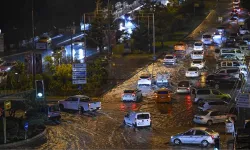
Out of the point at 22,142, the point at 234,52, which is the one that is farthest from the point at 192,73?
the point at 22,142

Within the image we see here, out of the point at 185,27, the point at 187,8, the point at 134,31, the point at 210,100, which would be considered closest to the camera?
the point at 210,100

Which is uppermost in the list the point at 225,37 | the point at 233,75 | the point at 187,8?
the point at 187,8

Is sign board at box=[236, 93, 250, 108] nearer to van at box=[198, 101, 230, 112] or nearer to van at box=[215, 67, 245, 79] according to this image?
van at box=[198, 101, 230, 112]

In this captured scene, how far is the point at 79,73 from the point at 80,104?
4768 millimetres

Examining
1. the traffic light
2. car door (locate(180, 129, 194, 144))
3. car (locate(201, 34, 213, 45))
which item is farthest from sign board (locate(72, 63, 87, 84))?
car (locate(201, 34, 213, 45))

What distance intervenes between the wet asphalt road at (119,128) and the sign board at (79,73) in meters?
2.67

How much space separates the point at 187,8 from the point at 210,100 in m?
73.8

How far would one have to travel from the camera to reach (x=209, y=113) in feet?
120

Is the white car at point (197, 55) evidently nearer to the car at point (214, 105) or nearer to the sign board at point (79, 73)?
the sign board at point (79, 73)

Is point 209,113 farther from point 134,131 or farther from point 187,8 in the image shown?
point 187,8

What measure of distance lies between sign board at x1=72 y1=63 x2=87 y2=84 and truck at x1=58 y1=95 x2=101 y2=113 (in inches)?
150

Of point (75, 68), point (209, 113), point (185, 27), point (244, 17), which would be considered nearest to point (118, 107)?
point (75, 68)

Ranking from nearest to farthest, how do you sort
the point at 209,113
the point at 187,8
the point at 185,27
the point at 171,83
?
the point at 209,113 < the point at 171,83 < the point at 185,27 < the point at 187,8

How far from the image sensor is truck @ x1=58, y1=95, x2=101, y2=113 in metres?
41.2
